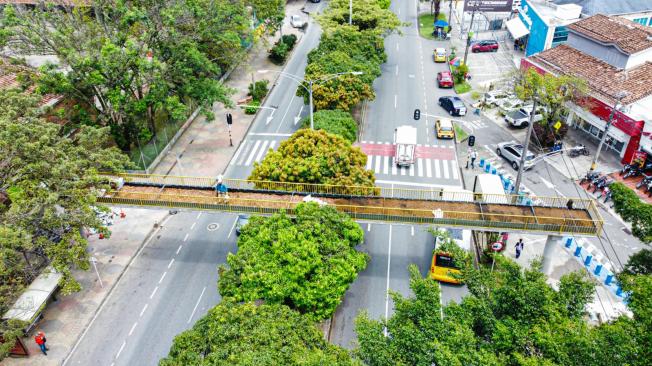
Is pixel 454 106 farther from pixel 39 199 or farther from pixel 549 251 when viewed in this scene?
pixel 39 199

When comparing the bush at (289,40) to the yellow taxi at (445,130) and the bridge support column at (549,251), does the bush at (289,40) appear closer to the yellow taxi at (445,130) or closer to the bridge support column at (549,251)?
the yellow taxi at (445,130)

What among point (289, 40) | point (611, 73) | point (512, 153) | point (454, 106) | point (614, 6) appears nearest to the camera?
point (512, 153)

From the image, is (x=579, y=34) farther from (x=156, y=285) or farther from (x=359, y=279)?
(x=156, y=285)

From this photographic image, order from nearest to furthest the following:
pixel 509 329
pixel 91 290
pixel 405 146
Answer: pixel 509 329, pixel 91 290, pixel 405 146

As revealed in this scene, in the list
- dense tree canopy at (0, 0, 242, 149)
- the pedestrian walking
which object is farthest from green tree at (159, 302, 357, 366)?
dense tree canopy at (0, 0, 242, 149)

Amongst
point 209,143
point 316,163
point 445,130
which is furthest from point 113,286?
point 445,130

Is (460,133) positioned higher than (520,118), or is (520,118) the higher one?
(520,118)
